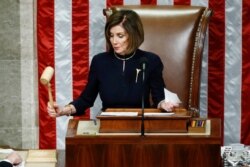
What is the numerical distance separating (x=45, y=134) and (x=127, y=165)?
204 centimetres

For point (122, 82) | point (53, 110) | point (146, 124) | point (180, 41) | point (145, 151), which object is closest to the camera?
point (145, 151)

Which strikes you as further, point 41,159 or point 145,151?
point 41,159

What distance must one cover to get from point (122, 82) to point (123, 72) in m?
0.06

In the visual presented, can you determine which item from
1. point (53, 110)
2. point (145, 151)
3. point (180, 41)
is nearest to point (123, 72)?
point (180, 41)

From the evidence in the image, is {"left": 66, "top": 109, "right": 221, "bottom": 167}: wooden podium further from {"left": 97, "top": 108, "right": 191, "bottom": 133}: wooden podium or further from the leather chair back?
the leather chair back

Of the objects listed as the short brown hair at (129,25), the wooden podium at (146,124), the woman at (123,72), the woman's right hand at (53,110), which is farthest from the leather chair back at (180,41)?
the wooden podium at (146,124)

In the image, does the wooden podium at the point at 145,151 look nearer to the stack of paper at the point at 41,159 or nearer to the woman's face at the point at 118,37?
the stack of paper at the point at 41,159

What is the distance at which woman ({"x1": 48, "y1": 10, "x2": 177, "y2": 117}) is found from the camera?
3.08 meters

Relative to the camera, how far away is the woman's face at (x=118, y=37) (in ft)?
10.0

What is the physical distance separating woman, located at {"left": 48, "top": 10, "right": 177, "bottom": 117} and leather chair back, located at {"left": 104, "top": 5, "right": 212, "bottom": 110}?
12.3 inches

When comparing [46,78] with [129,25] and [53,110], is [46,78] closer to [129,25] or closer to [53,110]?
[53,110]

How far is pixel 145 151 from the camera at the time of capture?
2160 millimetres

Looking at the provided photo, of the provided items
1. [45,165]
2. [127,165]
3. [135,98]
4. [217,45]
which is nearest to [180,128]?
[127,165]

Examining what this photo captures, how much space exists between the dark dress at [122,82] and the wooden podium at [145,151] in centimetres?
94
